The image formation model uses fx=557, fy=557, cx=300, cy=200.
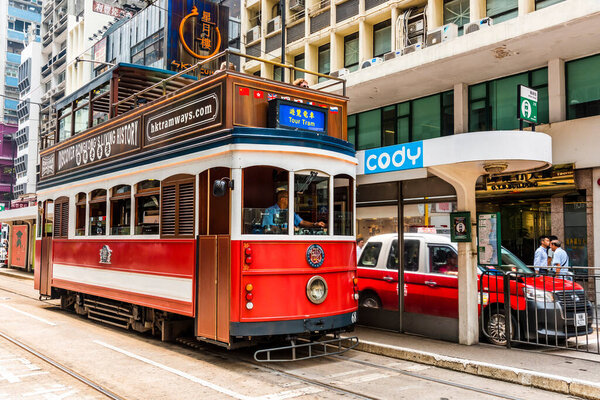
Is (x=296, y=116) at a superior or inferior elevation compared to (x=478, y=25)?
inferior

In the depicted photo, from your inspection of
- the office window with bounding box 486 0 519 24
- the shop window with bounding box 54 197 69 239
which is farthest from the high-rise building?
the office window with bounding box 486 0 519 24

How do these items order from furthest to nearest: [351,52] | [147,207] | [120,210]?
1. [351,52]
2. [120,210]
3. [147,207]

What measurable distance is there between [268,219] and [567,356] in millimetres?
4701

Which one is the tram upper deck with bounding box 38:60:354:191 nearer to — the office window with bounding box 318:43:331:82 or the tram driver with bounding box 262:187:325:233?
the tram driver with bounding box 262:187:325:233

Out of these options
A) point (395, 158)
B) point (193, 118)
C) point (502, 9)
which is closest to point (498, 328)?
point (395, 158)

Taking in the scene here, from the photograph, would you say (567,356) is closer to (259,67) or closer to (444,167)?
(444,167)

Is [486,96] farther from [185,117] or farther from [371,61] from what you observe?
[185,117]

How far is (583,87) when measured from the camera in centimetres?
1506

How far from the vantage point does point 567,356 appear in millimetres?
7961

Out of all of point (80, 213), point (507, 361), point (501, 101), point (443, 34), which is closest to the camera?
point (507, 361)

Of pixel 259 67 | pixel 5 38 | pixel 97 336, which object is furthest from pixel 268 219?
pixel 5 38

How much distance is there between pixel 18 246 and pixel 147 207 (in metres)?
26.1

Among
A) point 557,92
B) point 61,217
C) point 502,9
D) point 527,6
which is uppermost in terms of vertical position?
point 502,9

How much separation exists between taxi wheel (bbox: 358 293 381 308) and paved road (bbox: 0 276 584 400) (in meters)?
1.96
